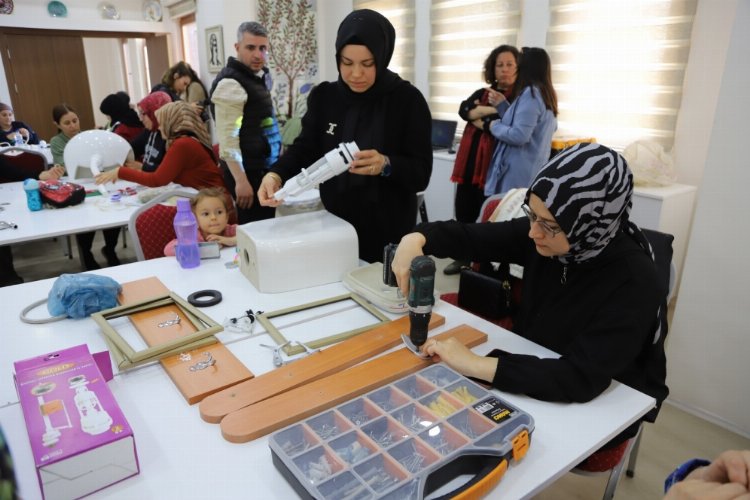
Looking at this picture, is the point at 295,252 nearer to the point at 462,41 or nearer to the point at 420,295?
the point at 420,295

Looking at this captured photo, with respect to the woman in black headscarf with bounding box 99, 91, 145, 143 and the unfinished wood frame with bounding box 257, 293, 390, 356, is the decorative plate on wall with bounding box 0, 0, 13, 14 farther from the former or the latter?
the unfinished wood frame with bounding box 257, 293, 390, 356

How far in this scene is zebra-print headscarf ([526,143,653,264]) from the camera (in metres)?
1.11

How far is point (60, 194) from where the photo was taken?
2.77m

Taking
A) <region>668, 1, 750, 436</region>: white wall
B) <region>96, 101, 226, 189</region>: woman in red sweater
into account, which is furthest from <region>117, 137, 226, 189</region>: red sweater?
<region>668, 1, 750, 436</region>: white wall

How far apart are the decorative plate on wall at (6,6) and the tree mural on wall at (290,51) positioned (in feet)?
10.9

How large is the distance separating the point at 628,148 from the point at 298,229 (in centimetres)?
248

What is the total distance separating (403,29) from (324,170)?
387cm

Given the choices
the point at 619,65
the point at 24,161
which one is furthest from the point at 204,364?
the point at 619,65

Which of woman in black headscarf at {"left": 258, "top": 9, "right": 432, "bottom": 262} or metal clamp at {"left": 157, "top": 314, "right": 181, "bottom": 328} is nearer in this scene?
metal clamp at {"left": 157, "top": 314, "right": 181, "bottom": 328}

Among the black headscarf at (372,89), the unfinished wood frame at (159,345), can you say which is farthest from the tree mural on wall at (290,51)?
the unfinished wood frame at (159,345)

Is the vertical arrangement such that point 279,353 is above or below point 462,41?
below

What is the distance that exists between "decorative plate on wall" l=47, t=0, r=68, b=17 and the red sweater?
511cm

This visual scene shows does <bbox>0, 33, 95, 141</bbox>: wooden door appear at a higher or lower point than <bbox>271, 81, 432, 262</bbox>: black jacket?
higher

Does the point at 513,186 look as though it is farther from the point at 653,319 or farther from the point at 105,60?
the point at 105,60
